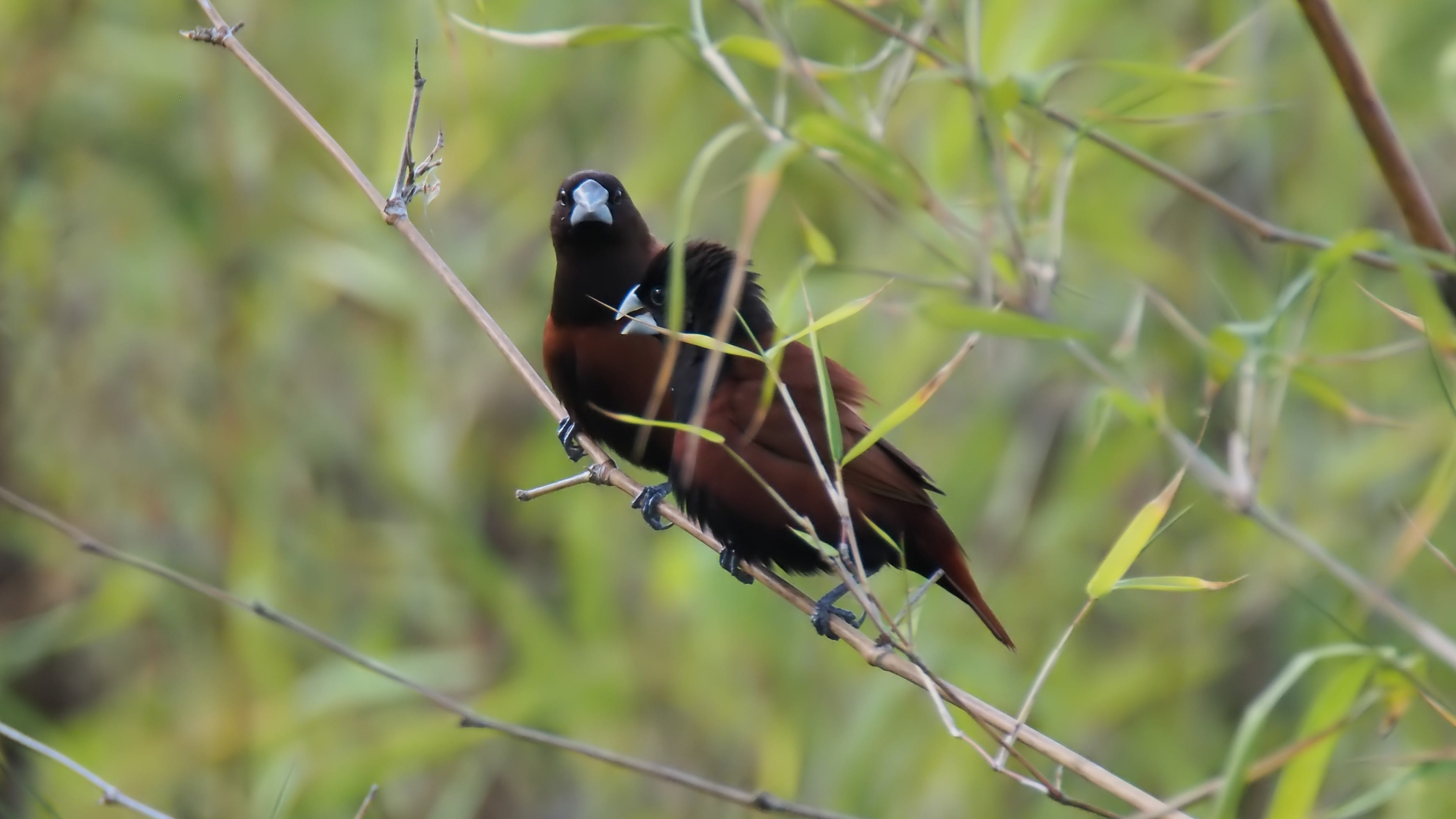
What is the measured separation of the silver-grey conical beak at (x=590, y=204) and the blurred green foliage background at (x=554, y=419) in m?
0.34

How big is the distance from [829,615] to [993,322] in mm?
1119

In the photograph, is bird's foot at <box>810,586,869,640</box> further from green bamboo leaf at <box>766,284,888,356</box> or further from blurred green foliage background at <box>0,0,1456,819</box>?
blurred green foliage background at <box>0,0,1456,819</box>

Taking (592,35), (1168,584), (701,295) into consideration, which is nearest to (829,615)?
(701,295)

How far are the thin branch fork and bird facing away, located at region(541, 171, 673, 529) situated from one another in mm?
568

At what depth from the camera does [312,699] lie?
3.83m

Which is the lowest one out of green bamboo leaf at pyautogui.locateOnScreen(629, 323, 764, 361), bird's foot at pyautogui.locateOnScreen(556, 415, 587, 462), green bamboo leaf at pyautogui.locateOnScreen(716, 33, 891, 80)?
bird's foot at pyautogui.locateOnScreen(556, 415, 587, 462)

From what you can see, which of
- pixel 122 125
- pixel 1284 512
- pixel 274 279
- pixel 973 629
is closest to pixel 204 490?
pixel 274 279

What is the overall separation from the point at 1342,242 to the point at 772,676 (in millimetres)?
2656

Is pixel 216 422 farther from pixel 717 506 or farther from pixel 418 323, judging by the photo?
pixel 717 506

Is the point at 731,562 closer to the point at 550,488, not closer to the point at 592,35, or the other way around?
the point at 550,488

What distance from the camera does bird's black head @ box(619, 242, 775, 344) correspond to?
278 centimetres

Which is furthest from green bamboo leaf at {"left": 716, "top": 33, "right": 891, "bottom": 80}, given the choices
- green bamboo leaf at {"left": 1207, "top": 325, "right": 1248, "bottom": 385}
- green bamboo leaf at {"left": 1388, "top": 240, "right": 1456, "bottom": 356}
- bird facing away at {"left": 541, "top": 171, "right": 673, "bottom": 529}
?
bird facing away at {"left": 541, "top": 171, "right": 673, "bottom": 529}

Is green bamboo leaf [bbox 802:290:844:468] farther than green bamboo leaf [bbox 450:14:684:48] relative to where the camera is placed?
Yes

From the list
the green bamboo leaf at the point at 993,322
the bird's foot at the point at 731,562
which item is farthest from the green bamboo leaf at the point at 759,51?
the bird's foot at the point at 731,562
